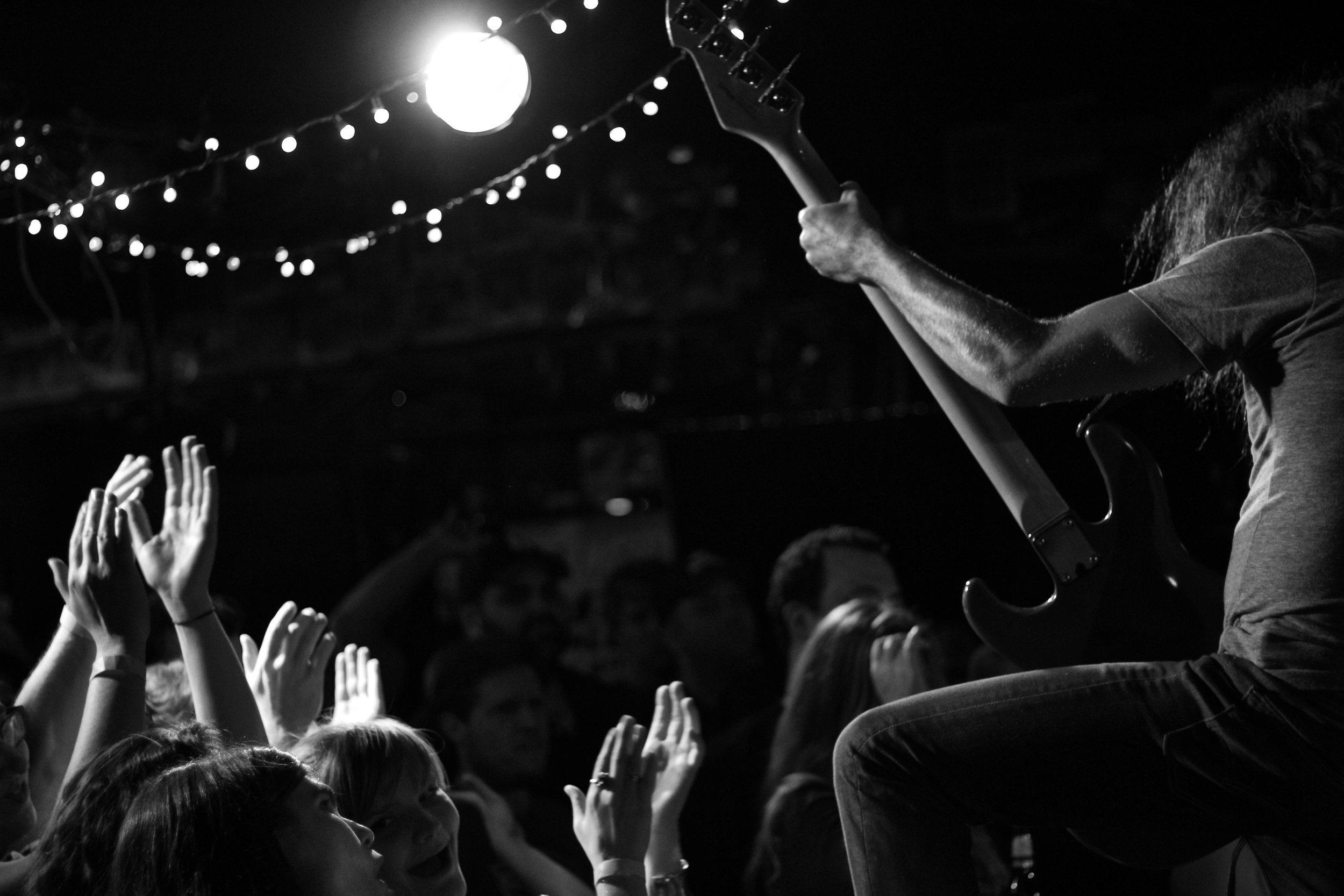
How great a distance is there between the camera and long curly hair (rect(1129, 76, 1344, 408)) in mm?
1531

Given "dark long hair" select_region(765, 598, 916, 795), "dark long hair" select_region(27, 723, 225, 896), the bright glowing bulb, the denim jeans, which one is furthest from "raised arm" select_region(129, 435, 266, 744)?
"dark long hair" select_region(765, 598, 916, 795)

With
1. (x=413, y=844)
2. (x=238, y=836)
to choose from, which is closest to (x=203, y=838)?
(x=238, y=836)

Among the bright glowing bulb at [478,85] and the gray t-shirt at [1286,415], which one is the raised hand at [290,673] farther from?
the gray t-shirt at [1286,415]

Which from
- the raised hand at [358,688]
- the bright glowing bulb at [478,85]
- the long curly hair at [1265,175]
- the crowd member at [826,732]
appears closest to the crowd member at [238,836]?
the raised hand at [358,688]

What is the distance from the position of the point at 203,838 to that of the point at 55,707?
3.45ft

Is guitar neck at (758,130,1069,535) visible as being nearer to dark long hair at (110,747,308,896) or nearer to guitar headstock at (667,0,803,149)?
guitar headstock at (667,0,803,149)

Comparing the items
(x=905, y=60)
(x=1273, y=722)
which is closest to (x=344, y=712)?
(x=1273, y=722)

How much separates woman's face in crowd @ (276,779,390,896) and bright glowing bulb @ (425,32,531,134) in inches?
75.6

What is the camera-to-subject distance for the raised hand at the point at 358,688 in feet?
7.63

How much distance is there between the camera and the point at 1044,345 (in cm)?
142

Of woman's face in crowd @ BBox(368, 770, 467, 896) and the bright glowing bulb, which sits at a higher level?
the bright glowing bulb

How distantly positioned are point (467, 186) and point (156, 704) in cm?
234

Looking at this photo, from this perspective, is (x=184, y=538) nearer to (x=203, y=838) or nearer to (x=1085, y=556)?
(x=203, y=838)

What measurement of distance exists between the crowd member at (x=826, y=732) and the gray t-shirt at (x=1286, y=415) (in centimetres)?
133
